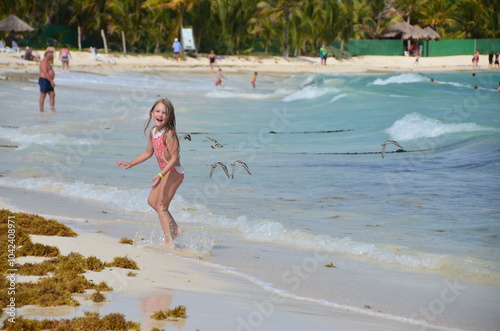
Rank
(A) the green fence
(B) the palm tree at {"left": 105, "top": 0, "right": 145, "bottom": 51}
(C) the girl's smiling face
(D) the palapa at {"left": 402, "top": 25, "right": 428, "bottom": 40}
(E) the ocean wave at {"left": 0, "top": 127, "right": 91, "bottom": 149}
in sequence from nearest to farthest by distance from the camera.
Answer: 1. (C) the girl's smiling face
2. (E) the ocean wave at {"left": 0, "top": 127, "right": 91, "bottom": 149}
3. (B) the palm tree at {"left": 105, "top": 0, "right": 145, "bottom": 51}
4. (A) the green fence
5. (D) the palapa at {"left": 402, "top": 25, "right": 428, "bottom": 40}

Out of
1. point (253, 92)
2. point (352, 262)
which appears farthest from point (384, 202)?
point (253, 92)

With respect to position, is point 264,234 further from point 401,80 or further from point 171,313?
point 401,80

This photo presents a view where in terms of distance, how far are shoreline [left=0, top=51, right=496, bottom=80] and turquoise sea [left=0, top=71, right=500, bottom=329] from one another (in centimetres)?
1269

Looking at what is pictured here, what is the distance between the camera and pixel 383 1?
71000 mm

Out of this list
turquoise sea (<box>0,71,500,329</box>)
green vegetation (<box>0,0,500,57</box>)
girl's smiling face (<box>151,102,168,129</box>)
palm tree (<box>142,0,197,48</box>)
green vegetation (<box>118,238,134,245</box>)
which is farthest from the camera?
palm tree (<box>142,0,197,48</box>)

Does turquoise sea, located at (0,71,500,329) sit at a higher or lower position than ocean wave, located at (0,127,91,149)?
lower

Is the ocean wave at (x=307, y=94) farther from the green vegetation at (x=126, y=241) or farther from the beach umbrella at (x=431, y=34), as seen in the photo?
the beach umbrella at (x=431, y=34)

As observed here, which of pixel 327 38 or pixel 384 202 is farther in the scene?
pixel 327 38

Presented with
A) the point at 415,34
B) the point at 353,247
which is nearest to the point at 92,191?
the point at 353,247

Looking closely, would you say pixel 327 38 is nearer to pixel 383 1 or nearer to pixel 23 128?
pixel 383 1

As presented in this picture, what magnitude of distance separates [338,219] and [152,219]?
2.27 meters

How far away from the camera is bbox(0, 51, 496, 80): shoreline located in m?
38.8

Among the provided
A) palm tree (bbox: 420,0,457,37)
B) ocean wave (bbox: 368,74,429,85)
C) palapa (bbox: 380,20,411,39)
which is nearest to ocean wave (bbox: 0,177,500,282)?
ocean wave (bbox: 368,74,429,85)

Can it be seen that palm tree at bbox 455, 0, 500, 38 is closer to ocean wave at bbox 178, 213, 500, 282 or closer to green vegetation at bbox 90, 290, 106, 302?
ocean wave at bbox 178, 213, 500, 282
